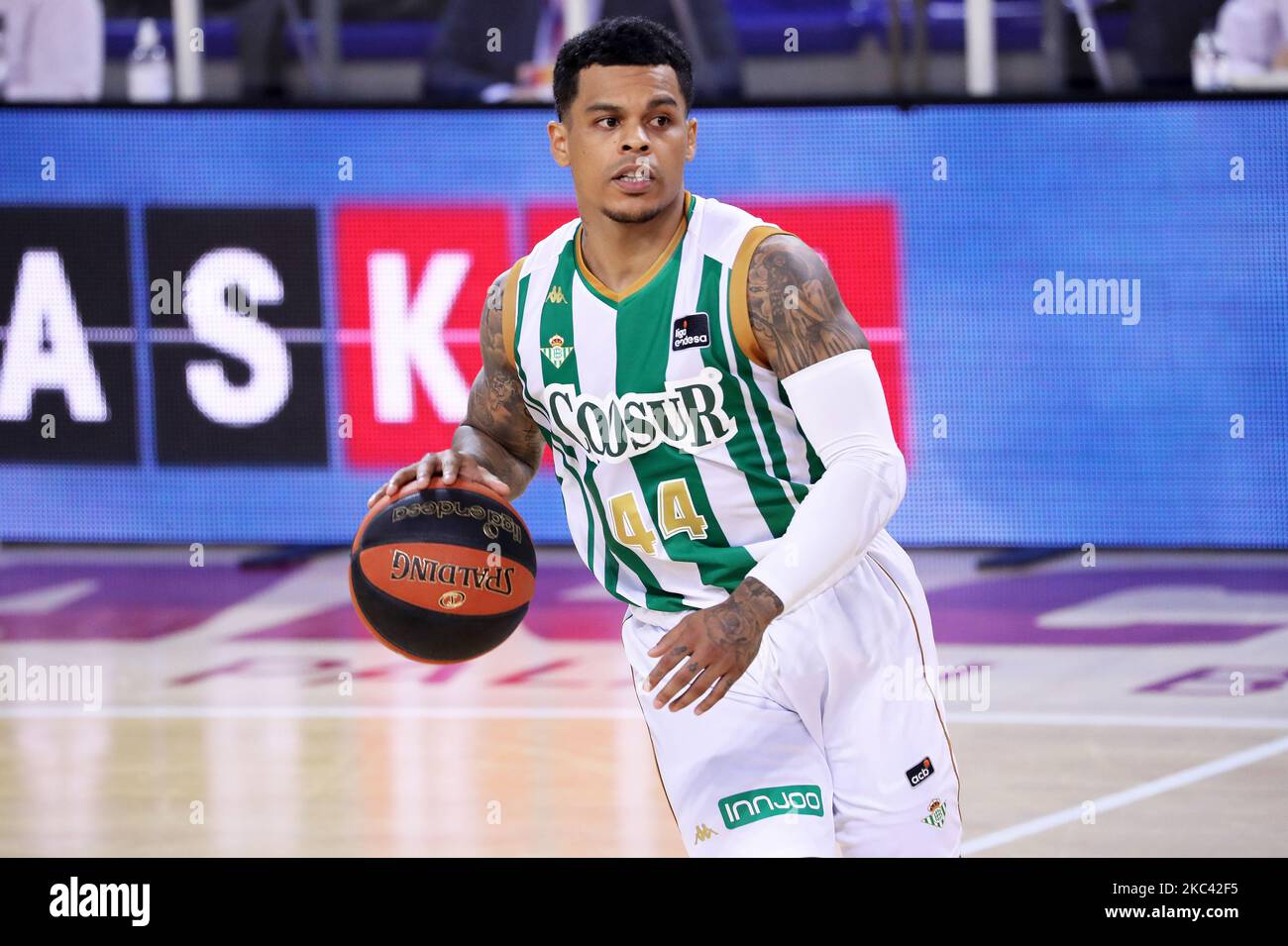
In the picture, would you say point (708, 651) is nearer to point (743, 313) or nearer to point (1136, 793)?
point (743, 313)

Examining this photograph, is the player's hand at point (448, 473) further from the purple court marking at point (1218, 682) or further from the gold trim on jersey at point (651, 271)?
the purple court marking at point (1218, 682)

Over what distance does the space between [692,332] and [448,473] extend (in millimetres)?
664

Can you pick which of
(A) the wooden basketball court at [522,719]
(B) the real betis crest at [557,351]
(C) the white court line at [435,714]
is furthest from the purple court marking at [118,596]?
(B) the real betis crest at [557,351]

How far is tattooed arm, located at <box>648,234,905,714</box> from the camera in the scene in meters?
3.15

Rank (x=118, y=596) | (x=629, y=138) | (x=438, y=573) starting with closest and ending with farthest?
(x=629, y=138)
(x=438, y=573)
(x=118, y=596)

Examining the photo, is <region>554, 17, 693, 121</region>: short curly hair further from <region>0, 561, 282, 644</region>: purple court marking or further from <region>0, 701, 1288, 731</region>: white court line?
<region>0, 561, 282, 644</region>: purple court marking

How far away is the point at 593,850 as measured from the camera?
203 inches

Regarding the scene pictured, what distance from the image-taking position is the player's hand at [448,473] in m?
3.86

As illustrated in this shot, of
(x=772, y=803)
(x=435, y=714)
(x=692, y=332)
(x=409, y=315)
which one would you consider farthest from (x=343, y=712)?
(x=692, y=332)

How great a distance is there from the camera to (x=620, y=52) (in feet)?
11.5

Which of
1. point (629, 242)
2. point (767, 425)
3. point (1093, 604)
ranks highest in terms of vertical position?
point (629, 242)

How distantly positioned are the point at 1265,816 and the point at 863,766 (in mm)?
2286

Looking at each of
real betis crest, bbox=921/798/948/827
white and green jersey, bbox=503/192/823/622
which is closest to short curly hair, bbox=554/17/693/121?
white and green jersey, bbox=503/192/823/622
